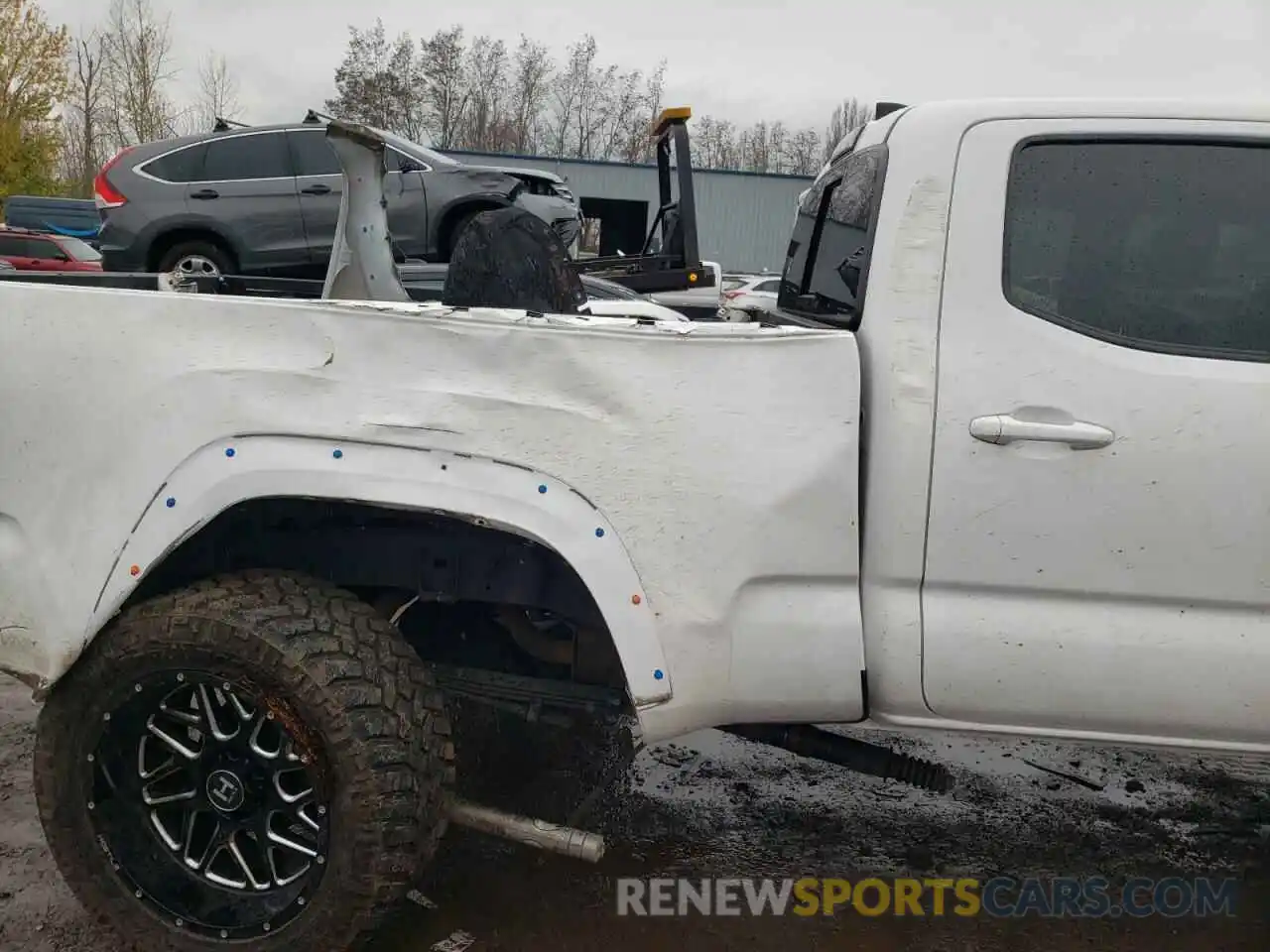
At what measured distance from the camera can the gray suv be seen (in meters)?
8.84

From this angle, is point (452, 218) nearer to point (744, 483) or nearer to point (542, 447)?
point (542, 447)

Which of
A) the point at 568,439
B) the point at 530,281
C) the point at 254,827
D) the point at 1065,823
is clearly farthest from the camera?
the point at 1065,823

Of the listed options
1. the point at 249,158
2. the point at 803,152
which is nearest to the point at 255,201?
the point at 249,158

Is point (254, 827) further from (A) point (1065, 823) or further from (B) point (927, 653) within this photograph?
(A) point (1065, 823)

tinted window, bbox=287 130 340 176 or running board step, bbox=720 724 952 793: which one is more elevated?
tinted window, bbox=287 130 340 176

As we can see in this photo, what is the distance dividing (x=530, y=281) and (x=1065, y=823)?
8.10ft

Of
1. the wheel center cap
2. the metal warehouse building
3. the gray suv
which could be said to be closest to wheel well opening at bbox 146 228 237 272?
the gray suv

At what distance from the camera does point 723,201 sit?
3127 cm

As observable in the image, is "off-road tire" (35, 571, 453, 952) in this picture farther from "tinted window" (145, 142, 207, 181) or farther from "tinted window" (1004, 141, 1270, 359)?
"tinted window" (145, 142, 207, 181)

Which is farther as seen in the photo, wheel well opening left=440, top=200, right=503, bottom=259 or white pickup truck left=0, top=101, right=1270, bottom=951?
wheel well opening left=440, top=200, right=503, bottom=259

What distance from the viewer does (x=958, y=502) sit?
2115mm

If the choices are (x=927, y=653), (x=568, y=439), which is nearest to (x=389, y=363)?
(x=568, y=439)

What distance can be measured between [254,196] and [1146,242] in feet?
27.5

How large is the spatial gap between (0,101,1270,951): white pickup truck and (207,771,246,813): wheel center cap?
0.01m
